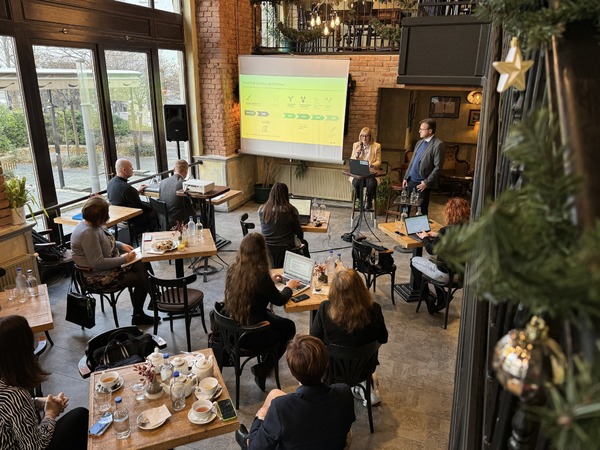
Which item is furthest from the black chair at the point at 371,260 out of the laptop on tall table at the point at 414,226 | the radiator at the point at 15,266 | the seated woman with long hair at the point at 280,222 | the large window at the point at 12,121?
the large window at the point at 12,121

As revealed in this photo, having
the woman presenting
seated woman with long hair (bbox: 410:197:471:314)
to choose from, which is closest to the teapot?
seated woman with long hair (bbox: 410:197:471:314)

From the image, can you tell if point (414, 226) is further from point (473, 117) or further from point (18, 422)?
point (473, 117)

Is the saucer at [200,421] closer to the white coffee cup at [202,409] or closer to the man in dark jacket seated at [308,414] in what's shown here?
the white coffee cup at [202,409]

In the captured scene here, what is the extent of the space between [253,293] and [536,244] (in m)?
3.30

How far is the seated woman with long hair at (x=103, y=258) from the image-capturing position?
15.0 feet

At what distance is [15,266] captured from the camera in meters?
4.97

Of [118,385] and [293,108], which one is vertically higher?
[293,108]

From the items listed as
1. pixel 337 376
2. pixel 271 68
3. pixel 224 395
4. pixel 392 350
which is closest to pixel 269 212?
pixel 392 350

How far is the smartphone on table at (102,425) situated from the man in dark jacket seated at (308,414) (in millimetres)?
828

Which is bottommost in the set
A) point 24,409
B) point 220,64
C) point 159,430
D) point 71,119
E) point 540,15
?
point 159,430

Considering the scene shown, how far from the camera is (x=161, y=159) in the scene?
872 centimetres

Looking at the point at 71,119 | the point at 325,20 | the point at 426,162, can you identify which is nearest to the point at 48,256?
the point at 71,119

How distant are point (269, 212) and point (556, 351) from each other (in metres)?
4.84

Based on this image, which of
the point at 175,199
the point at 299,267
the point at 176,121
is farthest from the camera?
the point at 176,121
